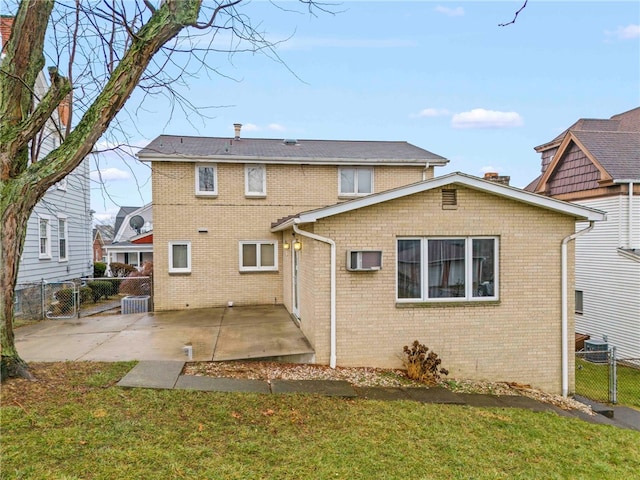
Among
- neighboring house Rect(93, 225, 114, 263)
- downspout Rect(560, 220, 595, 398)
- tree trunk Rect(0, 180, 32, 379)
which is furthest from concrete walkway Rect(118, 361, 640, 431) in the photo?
neighboring house Rect(93, 225, 114, 263)

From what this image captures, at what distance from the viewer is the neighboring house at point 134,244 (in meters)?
20.4

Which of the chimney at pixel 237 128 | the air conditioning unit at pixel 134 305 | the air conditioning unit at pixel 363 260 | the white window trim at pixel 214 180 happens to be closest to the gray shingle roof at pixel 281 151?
the chimney at pixel 237 128

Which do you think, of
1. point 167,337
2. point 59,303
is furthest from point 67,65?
point 59,303

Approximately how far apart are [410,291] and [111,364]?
5.57 meters

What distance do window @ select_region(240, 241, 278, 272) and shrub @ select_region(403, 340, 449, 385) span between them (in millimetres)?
7114

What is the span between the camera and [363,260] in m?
7.59

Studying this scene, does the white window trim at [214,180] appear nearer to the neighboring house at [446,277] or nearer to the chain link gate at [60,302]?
the chain link gate at [60,302]

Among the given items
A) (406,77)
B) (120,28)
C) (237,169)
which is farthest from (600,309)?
(120,28)

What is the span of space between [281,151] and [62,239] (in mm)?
10924

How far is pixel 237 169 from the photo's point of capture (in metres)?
13.6

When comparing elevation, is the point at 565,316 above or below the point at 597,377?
above

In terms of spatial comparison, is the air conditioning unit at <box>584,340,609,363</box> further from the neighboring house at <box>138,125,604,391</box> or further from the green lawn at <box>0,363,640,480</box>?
the green lawn at <box>0,363,640,480</box>

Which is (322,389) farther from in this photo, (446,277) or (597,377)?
(597,377)

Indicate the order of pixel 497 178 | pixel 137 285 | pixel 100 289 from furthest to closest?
pixel 137 285
pixel 100 289
pixel 497 178
